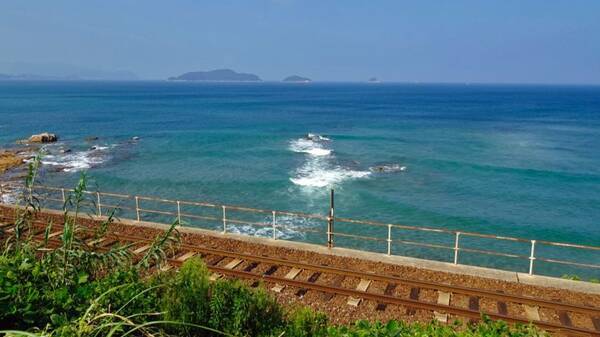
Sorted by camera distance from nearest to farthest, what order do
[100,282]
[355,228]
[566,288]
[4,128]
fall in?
[100,282], [566,288], [355,228], [4,128]

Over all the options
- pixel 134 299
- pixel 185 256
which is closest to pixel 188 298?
pixel 134 299

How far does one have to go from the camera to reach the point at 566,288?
39.2 feet

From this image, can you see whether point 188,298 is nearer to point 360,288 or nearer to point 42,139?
point 360,288

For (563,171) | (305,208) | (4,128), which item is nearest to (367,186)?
(305,208)

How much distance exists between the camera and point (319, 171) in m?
38.3

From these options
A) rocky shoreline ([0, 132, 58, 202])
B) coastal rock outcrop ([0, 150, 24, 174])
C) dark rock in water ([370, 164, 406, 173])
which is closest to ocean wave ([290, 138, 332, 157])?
dark rock in water ([370, 164, 406, 173])

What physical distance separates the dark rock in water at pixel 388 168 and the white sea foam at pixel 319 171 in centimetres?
144

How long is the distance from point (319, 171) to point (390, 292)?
27.0 metres

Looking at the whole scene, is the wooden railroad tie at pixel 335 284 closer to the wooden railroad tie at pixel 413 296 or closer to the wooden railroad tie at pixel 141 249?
the wooden railroad tie at pixel 413 296

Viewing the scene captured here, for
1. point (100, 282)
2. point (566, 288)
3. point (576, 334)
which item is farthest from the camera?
point (566, 288)

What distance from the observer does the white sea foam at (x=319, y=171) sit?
3488cm

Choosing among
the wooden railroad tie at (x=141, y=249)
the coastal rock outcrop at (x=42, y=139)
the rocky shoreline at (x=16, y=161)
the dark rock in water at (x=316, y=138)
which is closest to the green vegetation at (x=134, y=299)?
the wooden railroad tie at (x=141, y=249)

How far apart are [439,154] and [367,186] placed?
16709mm

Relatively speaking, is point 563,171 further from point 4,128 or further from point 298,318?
point 4,128
